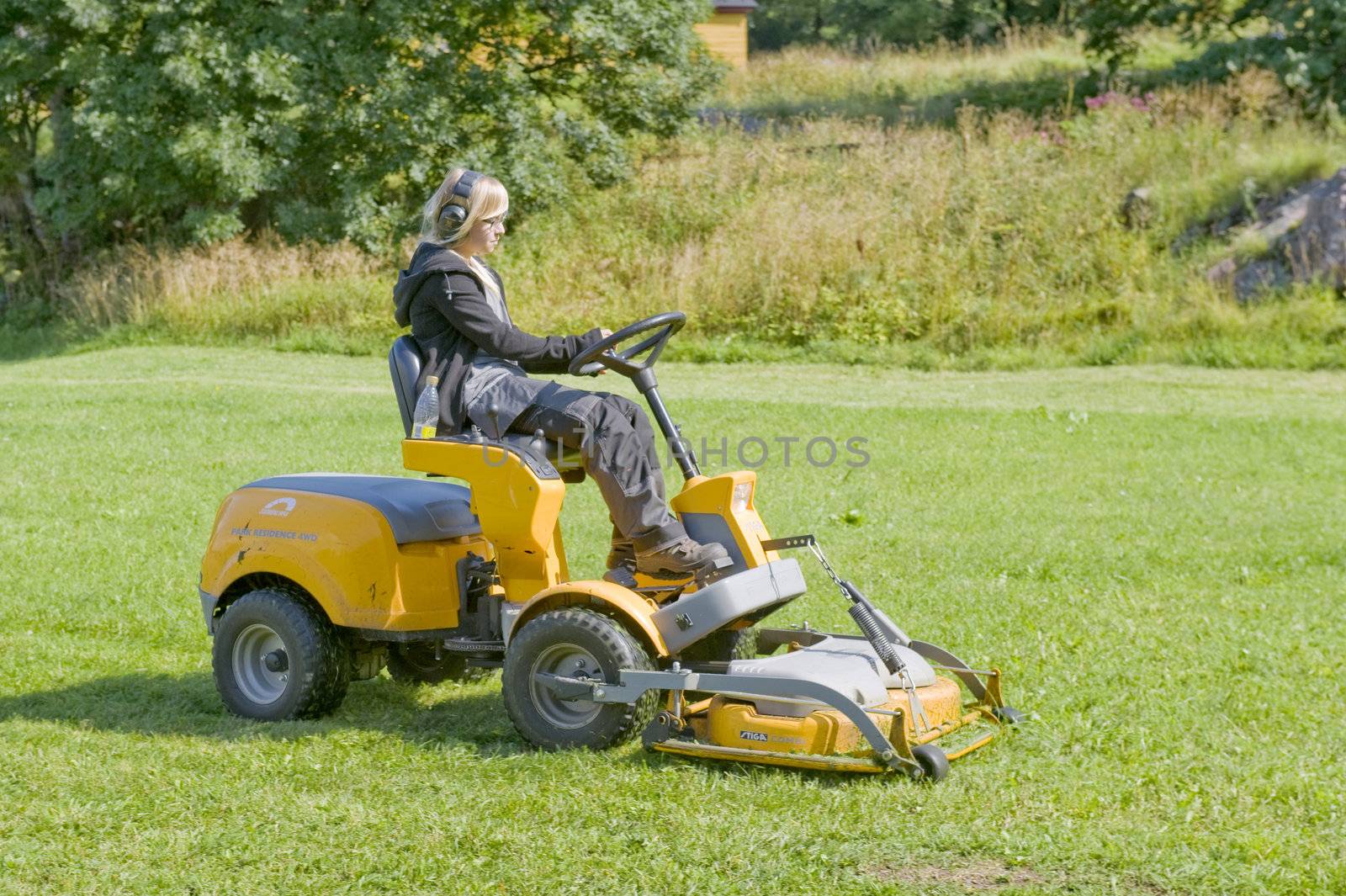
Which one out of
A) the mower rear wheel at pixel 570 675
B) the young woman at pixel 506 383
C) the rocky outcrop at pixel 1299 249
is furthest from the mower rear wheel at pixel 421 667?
the rocky outcrop at pixel 1299 249

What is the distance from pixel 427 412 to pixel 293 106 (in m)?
15.3

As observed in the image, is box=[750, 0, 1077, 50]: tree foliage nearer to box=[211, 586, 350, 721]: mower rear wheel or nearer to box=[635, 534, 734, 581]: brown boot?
box=[635, 534, 734, 581]: brown boot

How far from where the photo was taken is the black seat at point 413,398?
17.3ft

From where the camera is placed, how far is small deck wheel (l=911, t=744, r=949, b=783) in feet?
15.0

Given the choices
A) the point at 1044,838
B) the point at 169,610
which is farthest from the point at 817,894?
the point at 169,610

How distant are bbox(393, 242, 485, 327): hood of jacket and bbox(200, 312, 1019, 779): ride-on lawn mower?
16cm

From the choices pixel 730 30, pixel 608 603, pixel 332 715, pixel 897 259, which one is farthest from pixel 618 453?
pixel 730 30

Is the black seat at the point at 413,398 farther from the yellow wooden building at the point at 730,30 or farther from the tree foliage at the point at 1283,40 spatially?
the yellow wooden building at the point at 730,30

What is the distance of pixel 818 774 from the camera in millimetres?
4742

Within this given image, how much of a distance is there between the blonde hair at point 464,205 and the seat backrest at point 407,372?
1.22 ft

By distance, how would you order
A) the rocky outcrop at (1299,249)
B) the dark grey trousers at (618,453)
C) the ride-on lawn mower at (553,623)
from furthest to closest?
the rocky outcrop at (1299,249) < the dark grey trousers at (618,453) < the ride-on lawn mower at (553,623)

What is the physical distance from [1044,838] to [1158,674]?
2.00m

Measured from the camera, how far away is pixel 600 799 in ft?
14.9

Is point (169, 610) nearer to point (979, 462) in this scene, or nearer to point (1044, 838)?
point (1044, 838)
